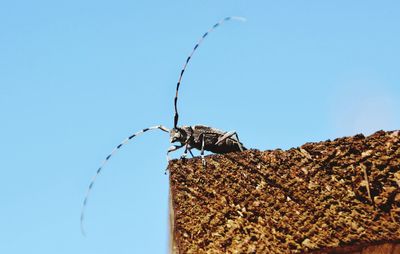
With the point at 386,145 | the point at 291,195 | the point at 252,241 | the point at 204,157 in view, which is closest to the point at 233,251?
the point at 252,241

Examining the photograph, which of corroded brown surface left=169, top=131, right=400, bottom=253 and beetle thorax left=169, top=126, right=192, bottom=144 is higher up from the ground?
beetle thorax left=169, top=126, right=192, bottom=144

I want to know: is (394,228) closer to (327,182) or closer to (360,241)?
(360,241)

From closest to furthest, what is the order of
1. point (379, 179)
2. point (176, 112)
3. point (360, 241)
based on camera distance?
1. point (360, 241)
2. point (379, 179)
3. point (176, 112)

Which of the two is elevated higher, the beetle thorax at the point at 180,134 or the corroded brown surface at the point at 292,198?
the beetle thorax at the point at 180,134

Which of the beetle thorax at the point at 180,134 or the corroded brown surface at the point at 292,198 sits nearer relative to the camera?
the corroded brown surface at the point at 292,198

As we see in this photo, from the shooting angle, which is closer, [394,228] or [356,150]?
[394,228]

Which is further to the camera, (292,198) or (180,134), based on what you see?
(180,134)

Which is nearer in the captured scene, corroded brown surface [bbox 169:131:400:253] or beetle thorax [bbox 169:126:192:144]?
corroded brown surface [bbox 169:131:400:253]

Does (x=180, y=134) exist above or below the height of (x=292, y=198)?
above
